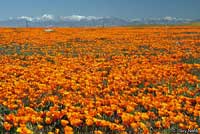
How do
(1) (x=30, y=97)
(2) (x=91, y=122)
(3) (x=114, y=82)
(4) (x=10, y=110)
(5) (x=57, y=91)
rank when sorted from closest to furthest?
1. (2) (x=91, y=122)
2. (4) (x=10, y=110)
3. (1) (x=30, y=97)
4. (5) (x=57, y=91)
5. (3) (x=114, y=82)

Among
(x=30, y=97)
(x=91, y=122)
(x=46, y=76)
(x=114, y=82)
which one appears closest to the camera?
(x=91, y=122)

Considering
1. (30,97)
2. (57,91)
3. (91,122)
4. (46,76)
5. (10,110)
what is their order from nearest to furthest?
(91,122) < (10,110) < (30,97) < (57,91) < (46,76)

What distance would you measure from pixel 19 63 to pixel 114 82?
6.20m

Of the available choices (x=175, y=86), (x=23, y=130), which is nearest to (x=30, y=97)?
(x=23, y=130)

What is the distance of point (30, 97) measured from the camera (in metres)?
9.73

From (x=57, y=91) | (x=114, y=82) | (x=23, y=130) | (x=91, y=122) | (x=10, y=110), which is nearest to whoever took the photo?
(x=23, y=130)

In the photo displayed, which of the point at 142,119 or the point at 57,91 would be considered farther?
the point at 57,91

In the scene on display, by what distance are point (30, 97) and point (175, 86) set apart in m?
4.29

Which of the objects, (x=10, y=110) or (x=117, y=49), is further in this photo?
(x=117, y=49)

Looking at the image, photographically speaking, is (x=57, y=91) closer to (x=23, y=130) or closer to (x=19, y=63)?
(x=23, y=130)

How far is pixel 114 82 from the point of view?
37.4 feet

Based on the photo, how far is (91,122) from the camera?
7.25 meters

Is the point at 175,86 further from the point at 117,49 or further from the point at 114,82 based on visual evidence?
the point at 117,49

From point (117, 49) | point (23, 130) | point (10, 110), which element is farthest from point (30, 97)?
point (117, 49)
